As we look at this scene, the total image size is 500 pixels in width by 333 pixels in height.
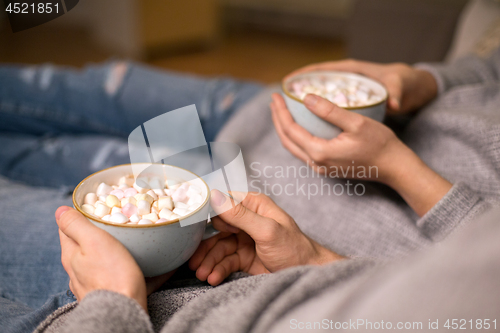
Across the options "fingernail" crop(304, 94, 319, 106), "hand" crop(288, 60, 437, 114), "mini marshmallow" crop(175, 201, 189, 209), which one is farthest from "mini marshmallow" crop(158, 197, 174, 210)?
"hand" crop(288, 60, 437, 114)

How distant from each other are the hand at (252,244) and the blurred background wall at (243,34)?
1.32 meters

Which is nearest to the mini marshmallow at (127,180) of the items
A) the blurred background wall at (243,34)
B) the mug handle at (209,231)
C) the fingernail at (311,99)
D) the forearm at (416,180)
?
the mug handle at (209,231)

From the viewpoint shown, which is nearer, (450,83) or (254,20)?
(450,83)

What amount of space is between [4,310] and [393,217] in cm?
61

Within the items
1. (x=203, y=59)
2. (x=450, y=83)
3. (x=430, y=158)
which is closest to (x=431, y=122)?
(x=430, y=158)

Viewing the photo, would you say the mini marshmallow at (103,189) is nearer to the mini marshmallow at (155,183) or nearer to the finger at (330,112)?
the mini marshmallow at (155,183)

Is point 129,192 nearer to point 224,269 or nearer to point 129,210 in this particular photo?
point 129,210

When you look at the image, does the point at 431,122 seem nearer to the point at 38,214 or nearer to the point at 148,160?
the point at 148,160

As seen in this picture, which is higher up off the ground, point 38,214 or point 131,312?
point 131,312

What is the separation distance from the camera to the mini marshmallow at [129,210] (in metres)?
0.40

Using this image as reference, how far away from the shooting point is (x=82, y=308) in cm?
36

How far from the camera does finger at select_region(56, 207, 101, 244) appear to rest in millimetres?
379

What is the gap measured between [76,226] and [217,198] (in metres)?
0.15

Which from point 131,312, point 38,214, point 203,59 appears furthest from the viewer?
point 203,59
